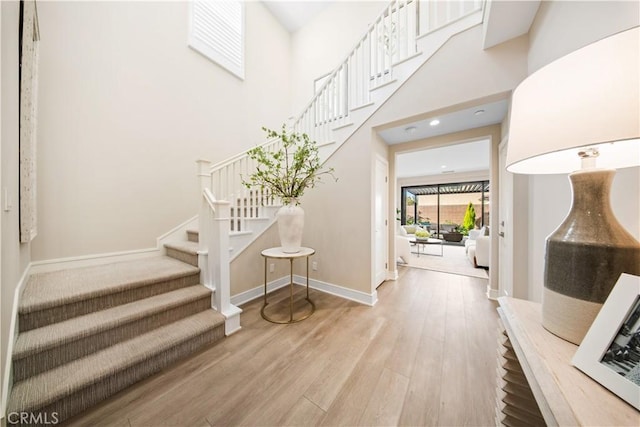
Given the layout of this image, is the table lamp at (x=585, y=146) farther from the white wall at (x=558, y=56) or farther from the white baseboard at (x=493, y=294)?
the white baseboard at (x=493, y=294)

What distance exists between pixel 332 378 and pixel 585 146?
1684mm

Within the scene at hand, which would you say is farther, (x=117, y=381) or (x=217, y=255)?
(x=217, y=255)

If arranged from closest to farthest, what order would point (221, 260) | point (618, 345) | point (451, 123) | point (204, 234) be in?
point (618, 345), point (221, 260), point (204, 234), point (451, 123)

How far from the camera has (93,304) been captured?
153cm

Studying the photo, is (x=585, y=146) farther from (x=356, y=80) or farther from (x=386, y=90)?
(x=356, y=80)

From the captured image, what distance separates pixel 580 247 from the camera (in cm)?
59

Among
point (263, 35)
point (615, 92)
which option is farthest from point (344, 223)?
point (263, 35)

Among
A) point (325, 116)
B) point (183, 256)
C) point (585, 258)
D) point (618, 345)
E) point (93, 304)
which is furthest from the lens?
point (325, 116)

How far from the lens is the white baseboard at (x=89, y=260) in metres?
1.94

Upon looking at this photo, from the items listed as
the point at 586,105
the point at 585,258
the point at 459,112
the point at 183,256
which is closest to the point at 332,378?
the point at 585,258

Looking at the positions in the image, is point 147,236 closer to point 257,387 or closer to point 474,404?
point 257,387

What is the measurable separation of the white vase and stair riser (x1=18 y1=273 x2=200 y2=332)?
988mm

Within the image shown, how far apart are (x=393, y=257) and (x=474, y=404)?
2.24 meters

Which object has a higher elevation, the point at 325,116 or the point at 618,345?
the point at 325,116
